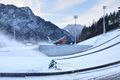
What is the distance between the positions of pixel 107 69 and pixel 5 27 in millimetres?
76754

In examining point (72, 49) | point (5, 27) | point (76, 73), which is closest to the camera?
point (76, 73)

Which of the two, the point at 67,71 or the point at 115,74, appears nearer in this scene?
the point at 115,74

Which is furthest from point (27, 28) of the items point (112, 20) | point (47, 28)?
point (112, 20)

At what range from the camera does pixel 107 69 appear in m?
18.5

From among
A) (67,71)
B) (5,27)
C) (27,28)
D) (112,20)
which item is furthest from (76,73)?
(27,28)

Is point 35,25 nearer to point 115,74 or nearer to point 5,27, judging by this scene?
point 5,27

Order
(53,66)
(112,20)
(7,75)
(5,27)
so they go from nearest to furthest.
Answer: (7,75)
(53,66)
(112,20)
(5,27)

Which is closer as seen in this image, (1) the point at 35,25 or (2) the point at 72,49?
(2) the point at 72,49

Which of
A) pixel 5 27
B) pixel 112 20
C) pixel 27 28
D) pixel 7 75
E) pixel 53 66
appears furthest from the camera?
pixel 27 28

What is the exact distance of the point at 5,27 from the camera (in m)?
92.7

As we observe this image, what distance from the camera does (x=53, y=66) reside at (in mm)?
19703

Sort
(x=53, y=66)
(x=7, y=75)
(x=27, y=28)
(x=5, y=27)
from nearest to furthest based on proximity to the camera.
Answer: (x=7, y=75)
(x=53, y=66)
(x=5, y=27)
(x=27, y=28)

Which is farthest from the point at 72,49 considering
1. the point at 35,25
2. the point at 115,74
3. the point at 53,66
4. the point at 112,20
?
the point at 35,25

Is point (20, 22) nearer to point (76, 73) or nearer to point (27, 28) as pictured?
point (27, 28)
